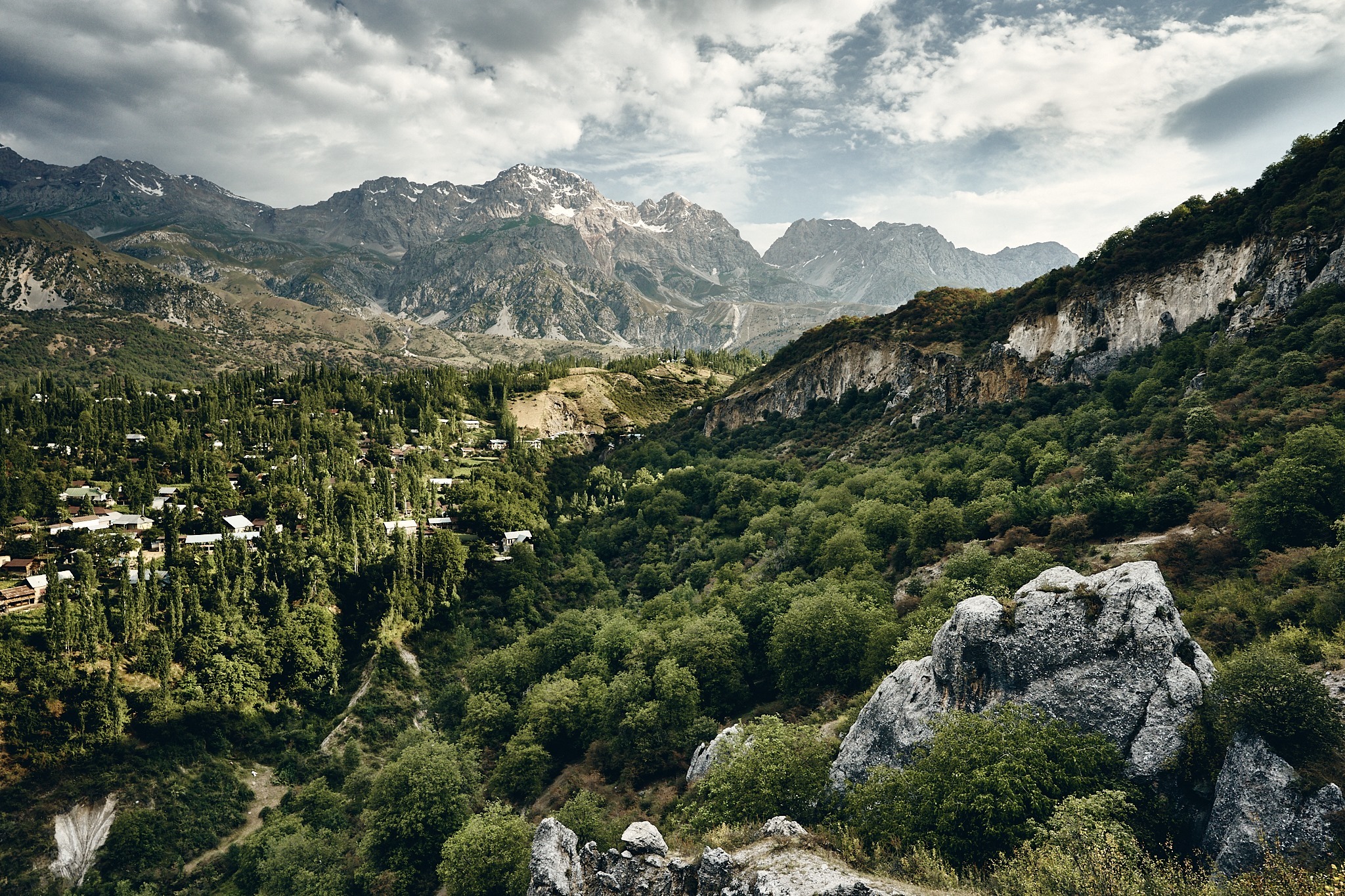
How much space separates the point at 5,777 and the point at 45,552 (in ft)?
97.8

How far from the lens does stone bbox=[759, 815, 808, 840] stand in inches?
901

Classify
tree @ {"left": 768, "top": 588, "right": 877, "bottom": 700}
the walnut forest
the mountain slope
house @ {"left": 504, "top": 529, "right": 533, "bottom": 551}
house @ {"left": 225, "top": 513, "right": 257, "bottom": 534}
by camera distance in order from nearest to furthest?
the walnut forest → tree @ {"left": 768, "top": 588, "right": 877, "bottom": 700} → the mountain slope → house @ {"left": 225, "top": 513, "right": 257, "bottom": 534} → house @ {"left": 504, "top": 529, "right": 533, "bottom": 551}

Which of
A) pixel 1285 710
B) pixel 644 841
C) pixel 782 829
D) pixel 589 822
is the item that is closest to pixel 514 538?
pixel 589 822

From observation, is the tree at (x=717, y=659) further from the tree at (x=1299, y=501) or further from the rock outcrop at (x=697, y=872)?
the tree at (x=1299, y=501)

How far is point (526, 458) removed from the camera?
126 metres

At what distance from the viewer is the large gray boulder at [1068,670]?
832 inches

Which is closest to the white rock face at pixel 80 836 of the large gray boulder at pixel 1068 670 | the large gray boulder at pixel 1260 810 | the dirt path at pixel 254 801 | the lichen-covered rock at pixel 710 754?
the dirt path at pixel 254 801

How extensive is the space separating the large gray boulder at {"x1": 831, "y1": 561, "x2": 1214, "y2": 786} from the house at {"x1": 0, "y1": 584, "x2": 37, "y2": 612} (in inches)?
3007

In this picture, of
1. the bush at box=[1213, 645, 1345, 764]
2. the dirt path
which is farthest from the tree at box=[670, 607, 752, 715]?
the dirt path

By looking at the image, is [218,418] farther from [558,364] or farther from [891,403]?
[891,403]

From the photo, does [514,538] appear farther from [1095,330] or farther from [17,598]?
[1095,330]

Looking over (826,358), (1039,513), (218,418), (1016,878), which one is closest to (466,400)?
(218,418)

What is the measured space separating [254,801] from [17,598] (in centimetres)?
3070

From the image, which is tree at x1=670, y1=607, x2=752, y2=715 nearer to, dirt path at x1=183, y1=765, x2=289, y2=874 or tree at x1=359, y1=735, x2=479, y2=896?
tree at x1=359, y1=735, x2=479, y2=896
